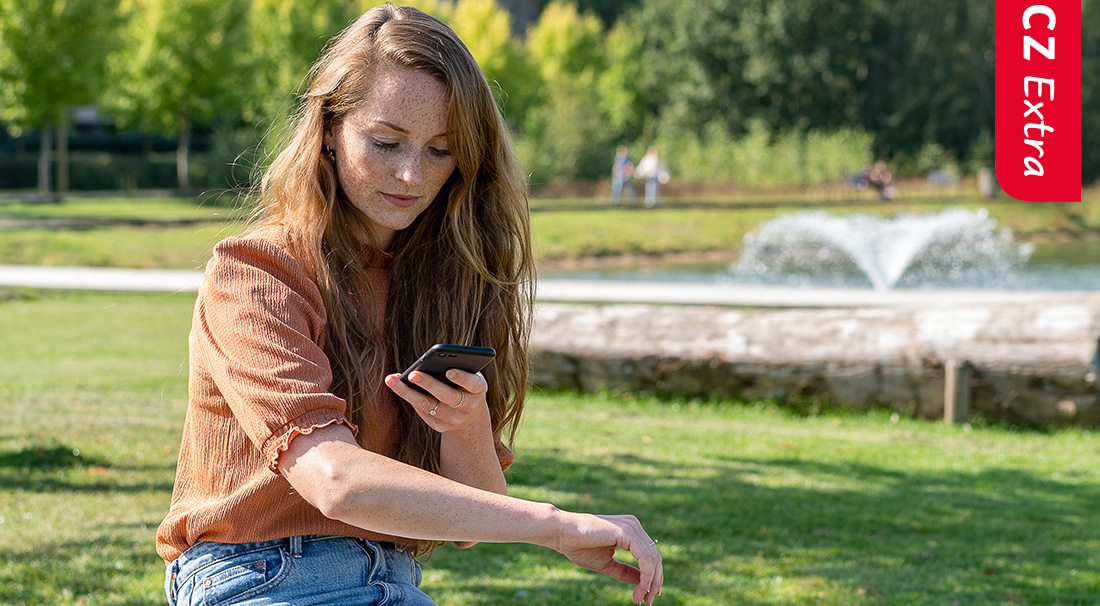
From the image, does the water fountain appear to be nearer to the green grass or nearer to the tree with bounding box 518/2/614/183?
the green grass

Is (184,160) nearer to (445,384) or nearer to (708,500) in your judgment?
(708,500)

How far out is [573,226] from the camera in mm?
28172

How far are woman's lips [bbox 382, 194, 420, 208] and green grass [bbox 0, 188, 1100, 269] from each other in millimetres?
16758

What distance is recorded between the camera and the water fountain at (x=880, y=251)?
2172cm

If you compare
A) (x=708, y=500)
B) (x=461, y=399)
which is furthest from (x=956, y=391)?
(x=461, y=399)

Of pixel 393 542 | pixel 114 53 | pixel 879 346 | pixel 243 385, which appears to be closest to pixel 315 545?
pixel 393 542

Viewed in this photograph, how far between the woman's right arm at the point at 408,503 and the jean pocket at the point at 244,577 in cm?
21

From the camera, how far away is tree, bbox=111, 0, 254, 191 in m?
34.5

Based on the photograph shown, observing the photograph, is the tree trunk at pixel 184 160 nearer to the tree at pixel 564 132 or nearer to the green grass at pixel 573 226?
the green grass at pixel 573 226

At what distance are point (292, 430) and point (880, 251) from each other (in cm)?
2295

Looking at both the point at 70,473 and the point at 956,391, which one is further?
the point at 956,391

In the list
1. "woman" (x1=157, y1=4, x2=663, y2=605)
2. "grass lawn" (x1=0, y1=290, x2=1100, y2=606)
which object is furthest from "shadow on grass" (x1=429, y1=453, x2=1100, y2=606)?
"woman" (x1=157, y1=4, x2=663, y2=605)

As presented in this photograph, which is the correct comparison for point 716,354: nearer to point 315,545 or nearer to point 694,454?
point 694,454

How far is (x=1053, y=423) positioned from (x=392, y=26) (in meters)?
7.33
